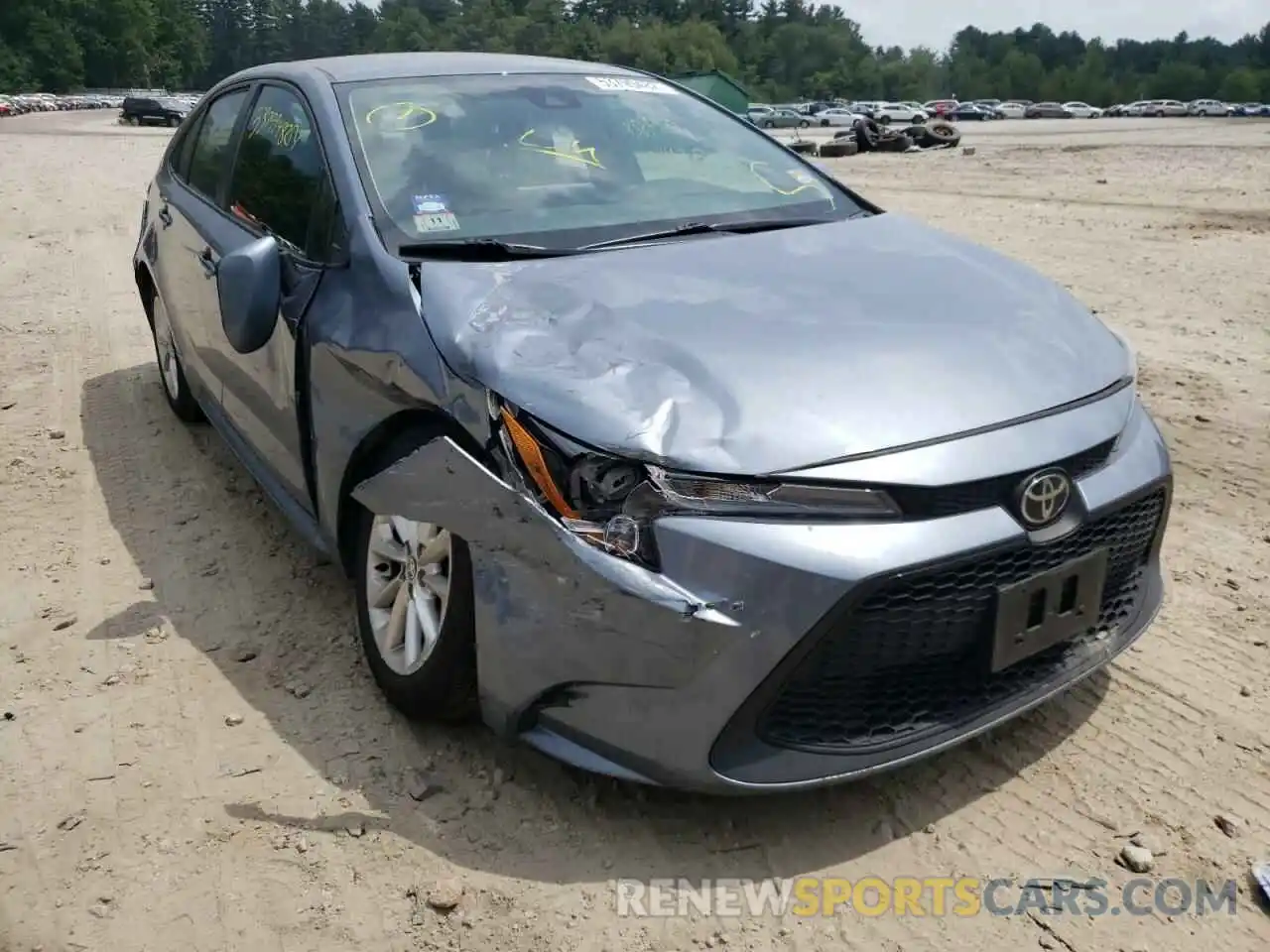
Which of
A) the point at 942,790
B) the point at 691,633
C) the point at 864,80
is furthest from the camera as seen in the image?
the point at 864,80

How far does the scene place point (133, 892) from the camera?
2.39 m

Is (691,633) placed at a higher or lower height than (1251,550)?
higher

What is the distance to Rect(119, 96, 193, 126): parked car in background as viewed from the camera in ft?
162

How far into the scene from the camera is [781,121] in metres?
54.8

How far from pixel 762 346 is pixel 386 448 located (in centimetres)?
99

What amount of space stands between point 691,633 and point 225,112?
134 inches

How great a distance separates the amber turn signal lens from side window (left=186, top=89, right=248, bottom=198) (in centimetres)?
248

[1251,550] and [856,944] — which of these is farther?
[1251,550]

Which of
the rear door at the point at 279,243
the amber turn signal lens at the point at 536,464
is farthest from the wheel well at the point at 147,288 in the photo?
the amber turn signal lens at the point at 536,464

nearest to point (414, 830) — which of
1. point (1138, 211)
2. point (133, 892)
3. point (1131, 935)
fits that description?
point (133, 892)

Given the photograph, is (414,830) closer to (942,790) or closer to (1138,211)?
(942,790)

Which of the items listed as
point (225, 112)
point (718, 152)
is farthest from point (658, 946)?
point (225, 112)

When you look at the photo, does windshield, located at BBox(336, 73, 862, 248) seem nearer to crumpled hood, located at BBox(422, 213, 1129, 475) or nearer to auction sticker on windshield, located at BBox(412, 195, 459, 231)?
auction sticker on windshield, located at BBox(412, 195, 459, 231)

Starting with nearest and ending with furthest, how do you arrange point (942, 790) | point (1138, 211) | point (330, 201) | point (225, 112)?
point (942, 790) < point (330, 201) < point (225, 112) < point (1138, 211)
